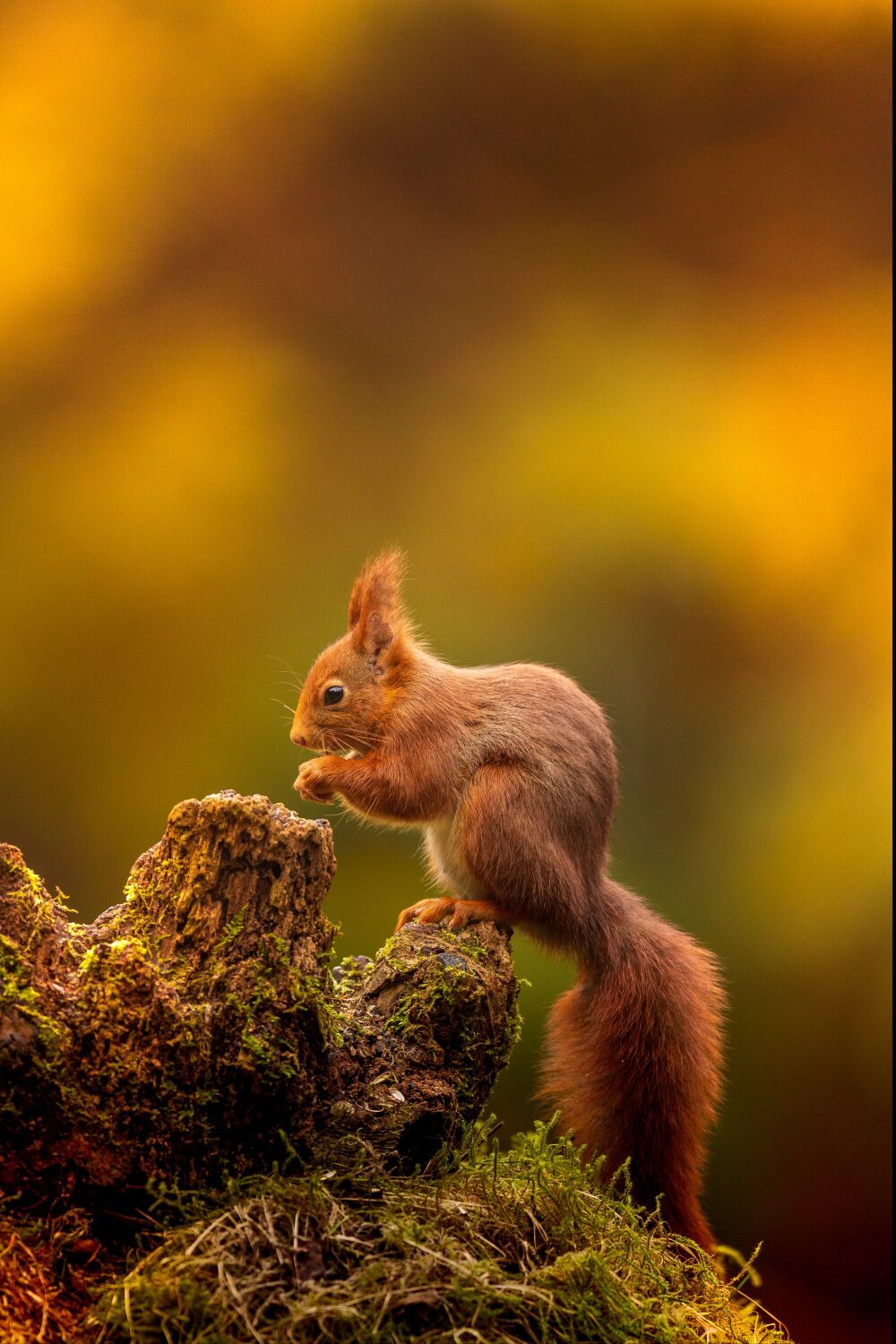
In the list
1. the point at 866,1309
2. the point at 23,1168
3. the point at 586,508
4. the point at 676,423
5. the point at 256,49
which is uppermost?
the point at 256,49

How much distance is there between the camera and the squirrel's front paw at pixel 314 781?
232 cm

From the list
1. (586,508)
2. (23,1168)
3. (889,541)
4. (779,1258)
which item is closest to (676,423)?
(586,508)

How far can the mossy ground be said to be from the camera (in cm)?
137

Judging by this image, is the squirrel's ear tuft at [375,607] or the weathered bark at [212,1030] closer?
the weathered bark at [212,1030]

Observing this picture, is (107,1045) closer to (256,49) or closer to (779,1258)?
(779,1258)

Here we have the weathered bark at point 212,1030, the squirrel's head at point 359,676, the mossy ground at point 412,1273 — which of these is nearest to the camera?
the mossy ground at point 412,1273

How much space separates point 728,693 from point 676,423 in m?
0.94

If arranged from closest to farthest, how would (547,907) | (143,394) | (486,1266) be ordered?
(486,1266), (547,907), (143,394)

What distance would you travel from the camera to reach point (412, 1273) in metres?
1.45

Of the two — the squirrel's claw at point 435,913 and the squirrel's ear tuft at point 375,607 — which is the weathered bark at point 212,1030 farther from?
the squirrel's ear tuft at point 375,607

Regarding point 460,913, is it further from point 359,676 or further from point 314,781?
point 359,676

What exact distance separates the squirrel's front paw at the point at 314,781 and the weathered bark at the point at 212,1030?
1.70 feet

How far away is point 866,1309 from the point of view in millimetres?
3643

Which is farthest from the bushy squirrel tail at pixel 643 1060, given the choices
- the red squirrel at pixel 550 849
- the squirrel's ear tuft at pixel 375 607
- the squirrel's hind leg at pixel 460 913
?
the squirrel's ear tuft at pixel 375 607
